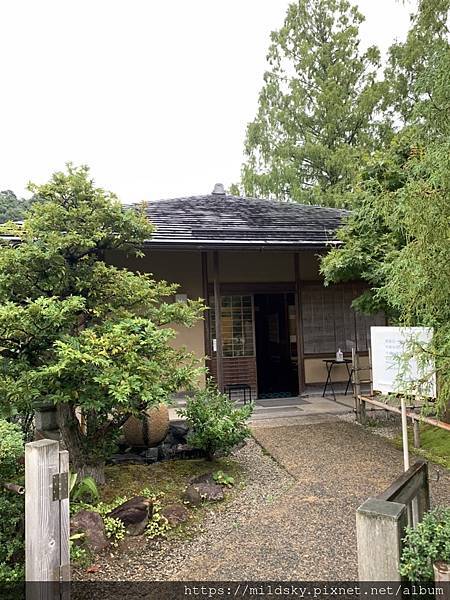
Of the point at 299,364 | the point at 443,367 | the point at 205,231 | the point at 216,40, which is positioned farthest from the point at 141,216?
the point at 216,40

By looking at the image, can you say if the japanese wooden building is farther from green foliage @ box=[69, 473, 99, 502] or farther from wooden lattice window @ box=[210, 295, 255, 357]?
green foliage @ box=[69, 473, 99, 502]

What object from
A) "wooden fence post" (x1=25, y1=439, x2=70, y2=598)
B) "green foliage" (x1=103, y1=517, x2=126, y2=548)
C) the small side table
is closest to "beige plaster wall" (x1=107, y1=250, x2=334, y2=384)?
the small side table

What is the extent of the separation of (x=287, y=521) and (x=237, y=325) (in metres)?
5.70

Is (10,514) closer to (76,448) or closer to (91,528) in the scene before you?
(91,528)

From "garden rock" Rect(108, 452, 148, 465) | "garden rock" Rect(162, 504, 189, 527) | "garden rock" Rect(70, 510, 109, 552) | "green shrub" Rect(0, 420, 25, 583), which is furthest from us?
"garden rock" Rect(108, 452, 148, 465)

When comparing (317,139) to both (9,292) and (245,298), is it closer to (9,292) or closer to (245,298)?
(245,298)

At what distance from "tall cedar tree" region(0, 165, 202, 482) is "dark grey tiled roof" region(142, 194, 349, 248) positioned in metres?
3.07

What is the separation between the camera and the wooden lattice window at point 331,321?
898 centimetres

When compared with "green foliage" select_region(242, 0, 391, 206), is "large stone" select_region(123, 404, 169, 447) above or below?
below

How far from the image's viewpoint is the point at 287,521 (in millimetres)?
3387

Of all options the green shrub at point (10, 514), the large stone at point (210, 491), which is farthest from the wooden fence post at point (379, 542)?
the large stone at point (210, 491)

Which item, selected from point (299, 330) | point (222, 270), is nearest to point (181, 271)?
point (222, 270)

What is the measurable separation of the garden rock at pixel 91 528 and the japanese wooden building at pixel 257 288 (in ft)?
15.0

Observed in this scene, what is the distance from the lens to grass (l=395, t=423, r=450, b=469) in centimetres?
484
